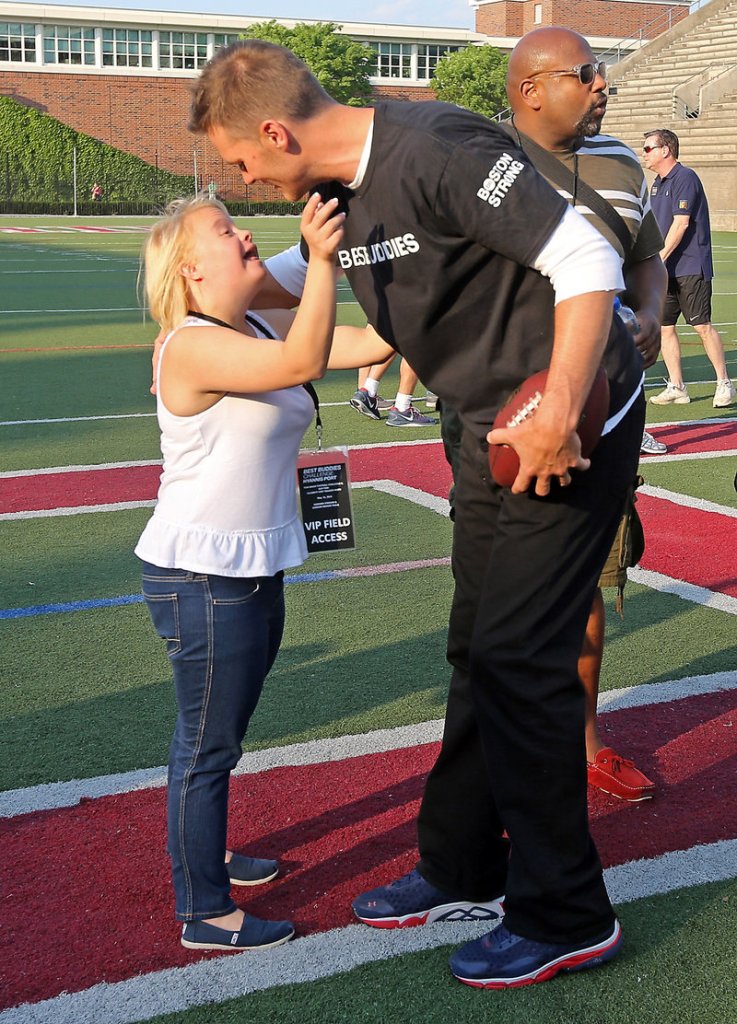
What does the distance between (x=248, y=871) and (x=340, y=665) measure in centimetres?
168

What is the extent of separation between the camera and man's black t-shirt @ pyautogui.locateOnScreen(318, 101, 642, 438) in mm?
2576

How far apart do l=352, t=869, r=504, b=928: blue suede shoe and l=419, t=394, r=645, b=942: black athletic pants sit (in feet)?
0.98

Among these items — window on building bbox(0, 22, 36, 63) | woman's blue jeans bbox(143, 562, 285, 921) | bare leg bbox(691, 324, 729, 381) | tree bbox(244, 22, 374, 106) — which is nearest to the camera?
woman's blue jeans bbox(143, 562, 285, 921)

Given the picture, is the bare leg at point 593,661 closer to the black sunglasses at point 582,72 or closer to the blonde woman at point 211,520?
the blonde woman at point 211,520

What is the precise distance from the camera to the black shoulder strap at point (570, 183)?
3.79 meters

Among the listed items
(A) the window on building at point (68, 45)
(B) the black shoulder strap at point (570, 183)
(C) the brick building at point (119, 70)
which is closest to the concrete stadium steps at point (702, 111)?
(C) the brick building at point (119, 70)

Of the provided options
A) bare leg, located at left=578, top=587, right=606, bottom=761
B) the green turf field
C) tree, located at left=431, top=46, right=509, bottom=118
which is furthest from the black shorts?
tree, located at left=431, top=46, right=509, bottom=118

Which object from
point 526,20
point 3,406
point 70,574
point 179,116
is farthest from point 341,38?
point 70,574

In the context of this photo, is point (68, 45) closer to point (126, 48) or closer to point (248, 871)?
point (126, 48)

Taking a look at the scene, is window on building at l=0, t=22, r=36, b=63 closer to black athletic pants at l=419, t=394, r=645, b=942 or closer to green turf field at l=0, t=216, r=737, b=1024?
green turf field at l=0, t=216, r=737, b=1024

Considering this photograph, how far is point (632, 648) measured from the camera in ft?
17.2

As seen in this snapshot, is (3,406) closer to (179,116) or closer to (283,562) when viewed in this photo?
(283,562)

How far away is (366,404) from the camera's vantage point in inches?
419

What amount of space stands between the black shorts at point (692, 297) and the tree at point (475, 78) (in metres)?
A: 68.0
